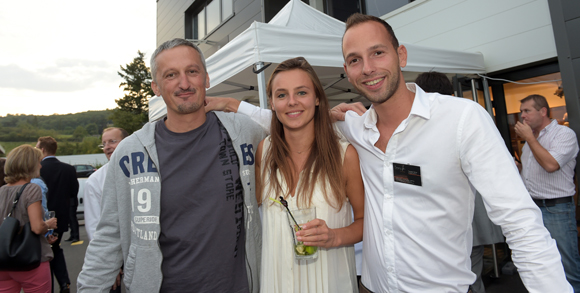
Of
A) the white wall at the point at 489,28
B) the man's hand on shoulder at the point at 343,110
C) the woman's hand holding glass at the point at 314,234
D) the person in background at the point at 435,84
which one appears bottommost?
the woman's hand holding glass at the point at 314,234

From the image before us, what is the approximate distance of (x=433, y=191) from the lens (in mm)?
1202

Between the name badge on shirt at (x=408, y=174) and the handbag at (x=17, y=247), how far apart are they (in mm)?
3131

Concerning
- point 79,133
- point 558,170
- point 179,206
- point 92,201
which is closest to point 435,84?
point 558,170

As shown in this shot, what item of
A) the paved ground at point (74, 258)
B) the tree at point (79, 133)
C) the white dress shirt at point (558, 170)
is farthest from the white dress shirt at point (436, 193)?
the tree at point (79, 133)

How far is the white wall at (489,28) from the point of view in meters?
3.91

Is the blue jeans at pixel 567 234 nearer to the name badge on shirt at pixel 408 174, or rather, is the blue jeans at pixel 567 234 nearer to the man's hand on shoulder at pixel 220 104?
the name badge on shirt at pixel 408 174

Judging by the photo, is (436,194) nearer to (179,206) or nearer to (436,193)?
(436,193)

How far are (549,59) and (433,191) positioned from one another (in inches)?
158

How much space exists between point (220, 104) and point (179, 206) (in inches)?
27.9

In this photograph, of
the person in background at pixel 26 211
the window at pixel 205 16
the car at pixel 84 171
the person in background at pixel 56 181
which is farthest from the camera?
the car at pixel 84 171

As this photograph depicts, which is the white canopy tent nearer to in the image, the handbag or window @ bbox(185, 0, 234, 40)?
the handbag

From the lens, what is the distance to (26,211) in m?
2.85

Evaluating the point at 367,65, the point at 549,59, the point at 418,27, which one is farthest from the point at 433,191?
the point at 418,27

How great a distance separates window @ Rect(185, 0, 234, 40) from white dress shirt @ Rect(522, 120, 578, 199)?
26.8 ft
